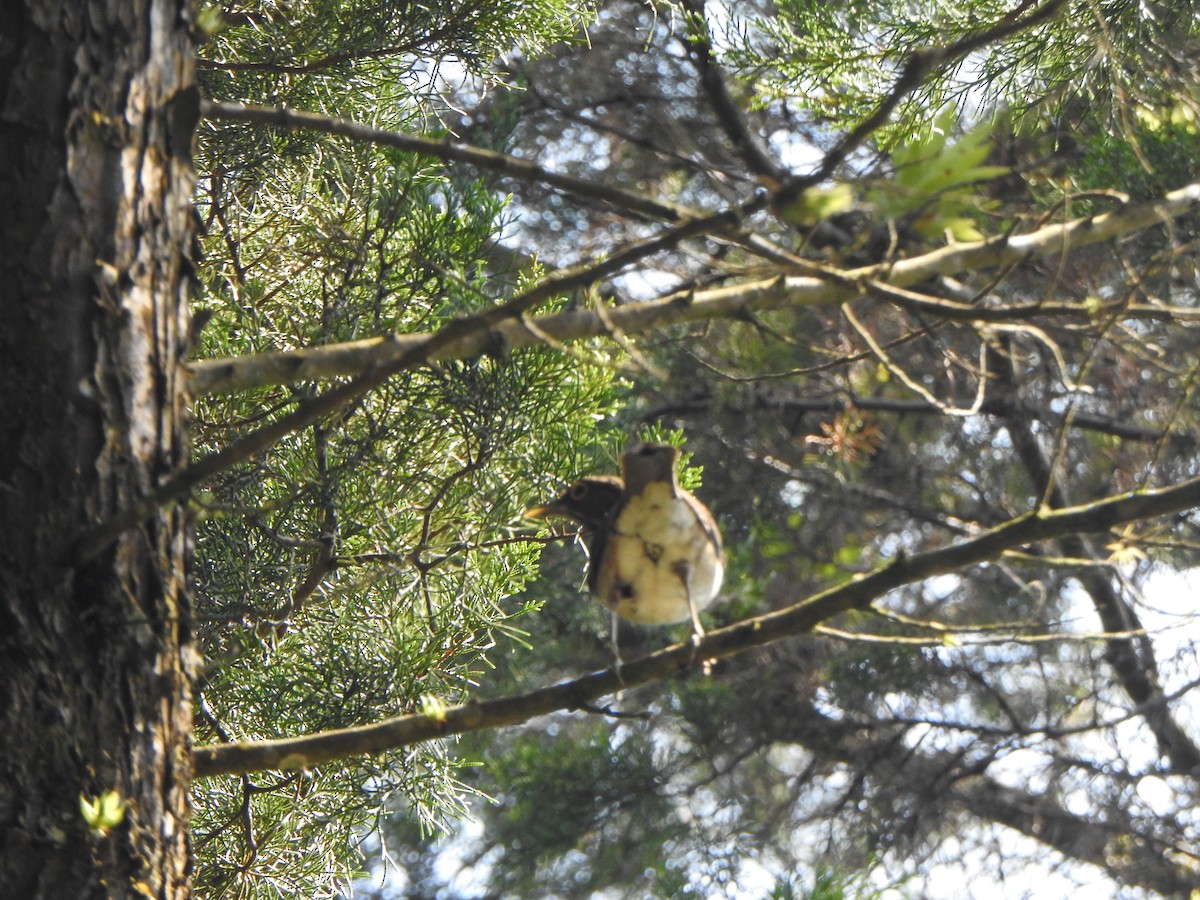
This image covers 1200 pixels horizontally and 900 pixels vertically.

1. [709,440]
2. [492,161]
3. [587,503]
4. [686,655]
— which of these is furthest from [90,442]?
[709,440]

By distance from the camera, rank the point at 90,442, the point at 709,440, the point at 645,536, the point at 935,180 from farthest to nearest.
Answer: the point at 709,440, the point at 645,536, the point at 90,442, the point at 935,180

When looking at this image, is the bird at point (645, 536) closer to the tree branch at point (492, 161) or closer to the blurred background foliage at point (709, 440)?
the blurred background foliage at point (709, 440)

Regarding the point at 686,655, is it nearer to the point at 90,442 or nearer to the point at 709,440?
the point at 90,442

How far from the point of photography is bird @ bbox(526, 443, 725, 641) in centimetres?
254

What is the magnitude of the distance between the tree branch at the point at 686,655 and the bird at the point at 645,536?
2.31 feet

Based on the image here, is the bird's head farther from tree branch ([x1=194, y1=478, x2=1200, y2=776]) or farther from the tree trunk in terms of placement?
the tree trunk

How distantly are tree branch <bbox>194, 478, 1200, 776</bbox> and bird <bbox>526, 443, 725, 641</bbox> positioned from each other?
2.31 ft

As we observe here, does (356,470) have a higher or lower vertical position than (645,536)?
higher

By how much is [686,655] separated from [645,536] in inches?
30.0

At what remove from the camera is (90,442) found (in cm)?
159

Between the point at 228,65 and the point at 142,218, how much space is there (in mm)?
881

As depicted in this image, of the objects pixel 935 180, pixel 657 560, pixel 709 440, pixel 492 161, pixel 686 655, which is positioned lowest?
pixel 686 655

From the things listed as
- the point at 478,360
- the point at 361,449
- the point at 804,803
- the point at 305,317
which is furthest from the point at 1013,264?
the point at 804,803

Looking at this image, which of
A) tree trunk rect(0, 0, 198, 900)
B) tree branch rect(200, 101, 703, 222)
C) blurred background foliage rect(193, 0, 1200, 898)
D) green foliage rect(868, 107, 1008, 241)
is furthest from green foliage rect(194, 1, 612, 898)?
green foliage rect(868, 107, 1008, 241)
